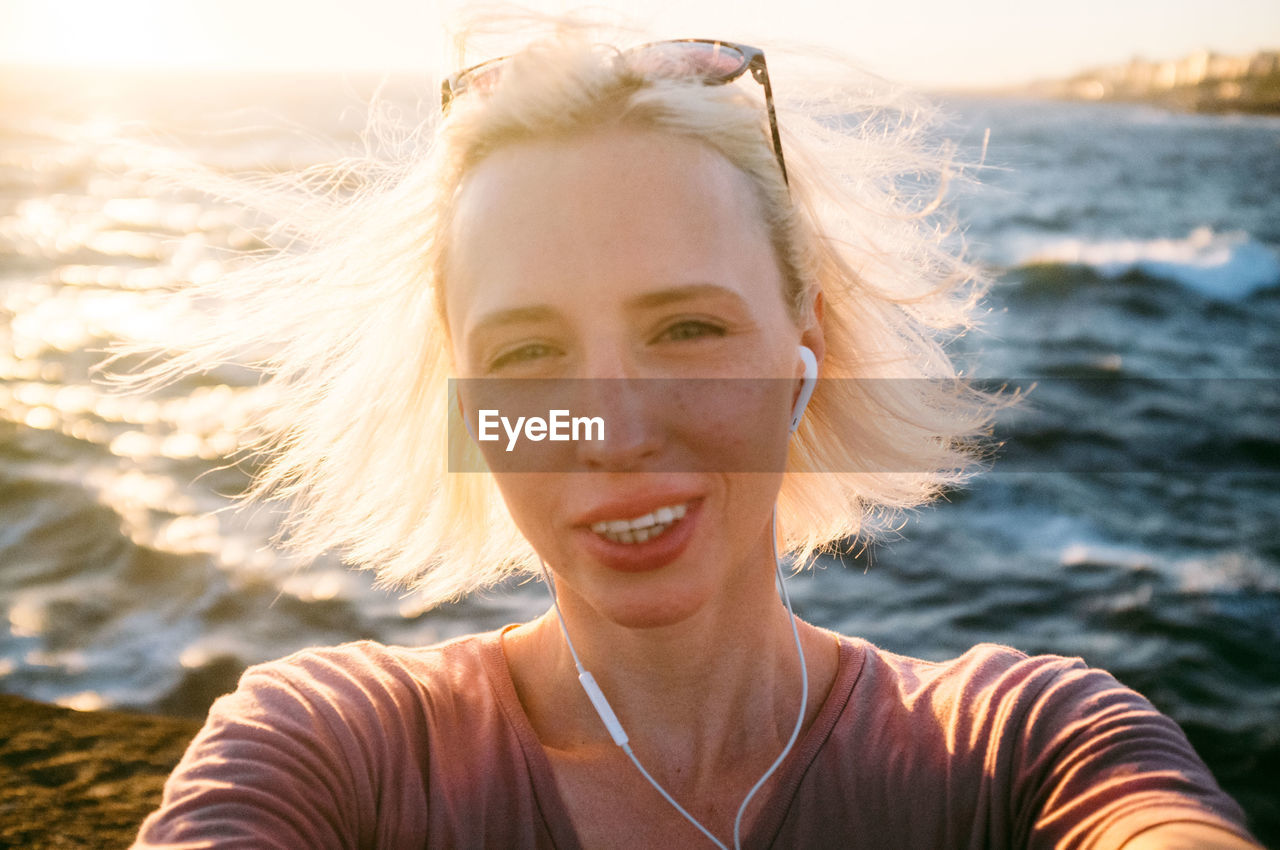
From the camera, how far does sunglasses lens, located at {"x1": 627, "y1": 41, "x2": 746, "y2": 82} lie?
2.30 m

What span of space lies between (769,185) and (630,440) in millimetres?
743

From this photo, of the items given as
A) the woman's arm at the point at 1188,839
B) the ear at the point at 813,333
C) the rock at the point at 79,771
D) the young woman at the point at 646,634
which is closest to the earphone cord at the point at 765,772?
the young woman at the point at 646,634

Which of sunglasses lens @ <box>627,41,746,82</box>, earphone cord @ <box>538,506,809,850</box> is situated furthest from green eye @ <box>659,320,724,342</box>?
sunglasses lens @ <box>627,41,746,82</box>

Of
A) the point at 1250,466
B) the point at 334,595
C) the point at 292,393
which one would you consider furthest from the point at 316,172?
the point at 1250,466

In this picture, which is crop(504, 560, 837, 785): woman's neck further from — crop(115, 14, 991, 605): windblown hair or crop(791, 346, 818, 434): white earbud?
crop(115, 14, 991, 605): windblown hair

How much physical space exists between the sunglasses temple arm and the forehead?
6.9 inches

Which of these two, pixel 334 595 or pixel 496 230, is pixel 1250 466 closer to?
pixel 334 595

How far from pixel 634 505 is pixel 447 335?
901 millimetres

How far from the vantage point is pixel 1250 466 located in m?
9.86

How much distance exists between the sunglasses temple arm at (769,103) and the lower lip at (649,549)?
87 cm

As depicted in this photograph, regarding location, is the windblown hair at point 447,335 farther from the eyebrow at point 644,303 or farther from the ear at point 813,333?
the eyebrow at point 644,303

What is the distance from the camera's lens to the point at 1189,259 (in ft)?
65.9

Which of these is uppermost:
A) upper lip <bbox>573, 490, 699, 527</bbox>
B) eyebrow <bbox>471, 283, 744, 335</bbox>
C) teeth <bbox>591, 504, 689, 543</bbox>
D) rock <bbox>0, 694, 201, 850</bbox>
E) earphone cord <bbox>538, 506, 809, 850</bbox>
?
eyebrow <bbox>471, 283, 744, 335</bbox>

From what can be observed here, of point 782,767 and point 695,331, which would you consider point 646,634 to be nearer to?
point 782,767
